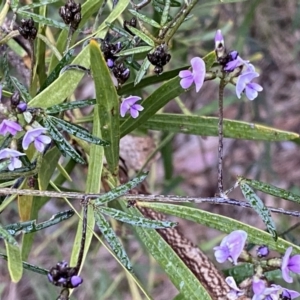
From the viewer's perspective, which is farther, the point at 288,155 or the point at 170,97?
the point at 288,155

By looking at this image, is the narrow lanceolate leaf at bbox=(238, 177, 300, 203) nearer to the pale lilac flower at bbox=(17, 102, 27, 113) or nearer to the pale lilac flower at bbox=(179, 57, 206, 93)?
the pale lilac flower at bbox=(179, 57, 206, 93)

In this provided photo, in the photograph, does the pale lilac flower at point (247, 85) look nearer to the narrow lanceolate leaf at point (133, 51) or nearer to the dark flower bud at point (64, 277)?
the narrow lanceolate leaf at point (133, 51)

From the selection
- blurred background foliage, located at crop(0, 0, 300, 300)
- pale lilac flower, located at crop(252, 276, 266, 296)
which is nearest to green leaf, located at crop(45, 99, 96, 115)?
pale lilac flower, located at crop(252, 276, 266, 296)

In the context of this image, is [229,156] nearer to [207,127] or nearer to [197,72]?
[207,127]

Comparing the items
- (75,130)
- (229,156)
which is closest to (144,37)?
(75,130)

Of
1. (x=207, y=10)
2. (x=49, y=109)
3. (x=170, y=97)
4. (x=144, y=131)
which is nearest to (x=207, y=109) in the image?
(x=207, y=10)

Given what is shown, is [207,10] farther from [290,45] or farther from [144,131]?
[290,45]

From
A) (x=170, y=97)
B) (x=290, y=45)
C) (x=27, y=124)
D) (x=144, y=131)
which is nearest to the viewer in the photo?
(x=27, y=124)
